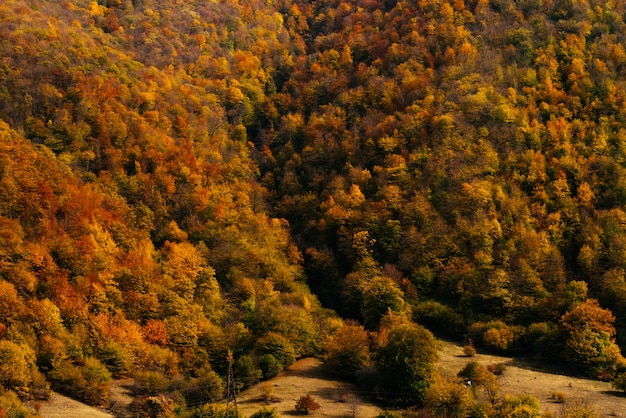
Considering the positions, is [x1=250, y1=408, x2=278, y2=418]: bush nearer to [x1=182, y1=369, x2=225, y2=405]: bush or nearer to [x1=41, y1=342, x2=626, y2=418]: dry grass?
[x1=41, y1=342, x2=626, y2=418]: dry grass

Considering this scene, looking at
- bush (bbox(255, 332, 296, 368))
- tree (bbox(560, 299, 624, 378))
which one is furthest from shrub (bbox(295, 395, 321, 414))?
tree (bbox(560, 299, 624, 378))

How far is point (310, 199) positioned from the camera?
4712 inches

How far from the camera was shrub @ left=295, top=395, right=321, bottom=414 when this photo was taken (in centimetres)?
6675

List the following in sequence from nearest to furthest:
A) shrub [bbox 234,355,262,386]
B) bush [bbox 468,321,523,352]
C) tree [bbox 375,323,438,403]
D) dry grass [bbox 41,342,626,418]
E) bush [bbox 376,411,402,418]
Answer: bush [bbox 376,411,402,418], dry grass [bbox 41,342,626,418], tree [bbox 375,323,438,403], shrub [bbox 234,355,262,386], bush [bbox 468,321,523,352]

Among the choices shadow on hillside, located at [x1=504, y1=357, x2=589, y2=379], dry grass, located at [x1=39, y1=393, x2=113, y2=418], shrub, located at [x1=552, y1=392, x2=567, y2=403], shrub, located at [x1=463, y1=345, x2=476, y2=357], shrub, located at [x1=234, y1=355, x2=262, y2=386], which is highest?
shrub, located at [x1=463, y1=345, x2=476, y2=357]

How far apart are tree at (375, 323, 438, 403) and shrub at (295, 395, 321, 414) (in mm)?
8729

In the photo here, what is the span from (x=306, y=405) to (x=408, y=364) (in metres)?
11.5

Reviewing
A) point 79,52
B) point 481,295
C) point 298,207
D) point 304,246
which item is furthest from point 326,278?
point 79,52

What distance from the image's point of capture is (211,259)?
101 m

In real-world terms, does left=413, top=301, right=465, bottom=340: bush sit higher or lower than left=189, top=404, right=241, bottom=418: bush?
higher

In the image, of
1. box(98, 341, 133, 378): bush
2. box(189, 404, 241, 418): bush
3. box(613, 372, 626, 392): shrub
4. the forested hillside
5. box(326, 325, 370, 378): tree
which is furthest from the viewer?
the forested hillside

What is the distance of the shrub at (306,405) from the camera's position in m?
66.8

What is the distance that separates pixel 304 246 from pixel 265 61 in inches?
2447

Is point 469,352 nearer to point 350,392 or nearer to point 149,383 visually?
point 350,392
